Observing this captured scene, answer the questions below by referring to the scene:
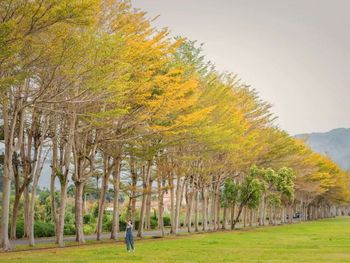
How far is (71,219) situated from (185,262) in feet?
116

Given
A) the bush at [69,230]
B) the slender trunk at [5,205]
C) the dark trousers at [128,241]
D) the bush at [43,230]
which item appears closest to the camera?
the slender trunk at [5,205]

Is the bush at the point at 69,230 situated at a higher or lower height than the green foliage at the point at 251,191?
lower

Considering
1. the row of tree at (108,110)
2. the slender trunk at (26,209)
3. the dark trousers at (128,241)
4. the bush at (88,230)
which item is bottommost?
the bush at (88,230)

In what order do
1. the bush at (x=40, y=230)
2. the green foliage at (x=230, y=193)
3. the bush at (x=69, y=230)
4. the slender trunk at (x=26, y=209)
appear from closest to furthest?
1. the slender trunk at (x=26, y=209)
2. the bush at (x=40, y=230)
3. the bush at (x=69, y=230)
4. the green foliage at (x=230, y=193)

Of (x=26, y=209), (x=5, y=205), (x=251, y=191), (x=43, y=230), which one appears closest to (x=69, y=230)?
(x=43, y=230)

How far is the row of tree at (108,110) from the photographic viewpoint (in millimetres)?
20734

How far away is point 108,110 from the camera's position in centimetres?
3014

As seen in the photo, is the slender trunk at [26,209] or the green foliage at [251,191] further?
the green foliage at [251,191]

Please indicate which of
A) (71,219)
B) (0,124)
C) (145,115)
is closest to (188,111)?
(145,115)

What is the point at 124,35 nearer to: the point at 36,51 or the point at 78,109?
the point at 78,109

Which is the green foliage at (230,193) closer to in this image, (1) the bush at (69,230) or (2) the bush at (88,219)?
(2) the bush at (88,219)

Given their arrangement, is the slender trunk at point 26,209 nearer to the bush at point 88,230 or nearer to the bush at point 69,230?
the bush at point 69,230

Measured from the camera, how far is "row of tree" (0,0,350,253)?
20734 millimetres

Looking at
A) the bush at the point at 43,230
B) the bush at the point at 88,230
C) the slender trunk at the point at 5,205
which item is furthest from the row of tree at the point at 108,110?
the bush at the point at 88,230
